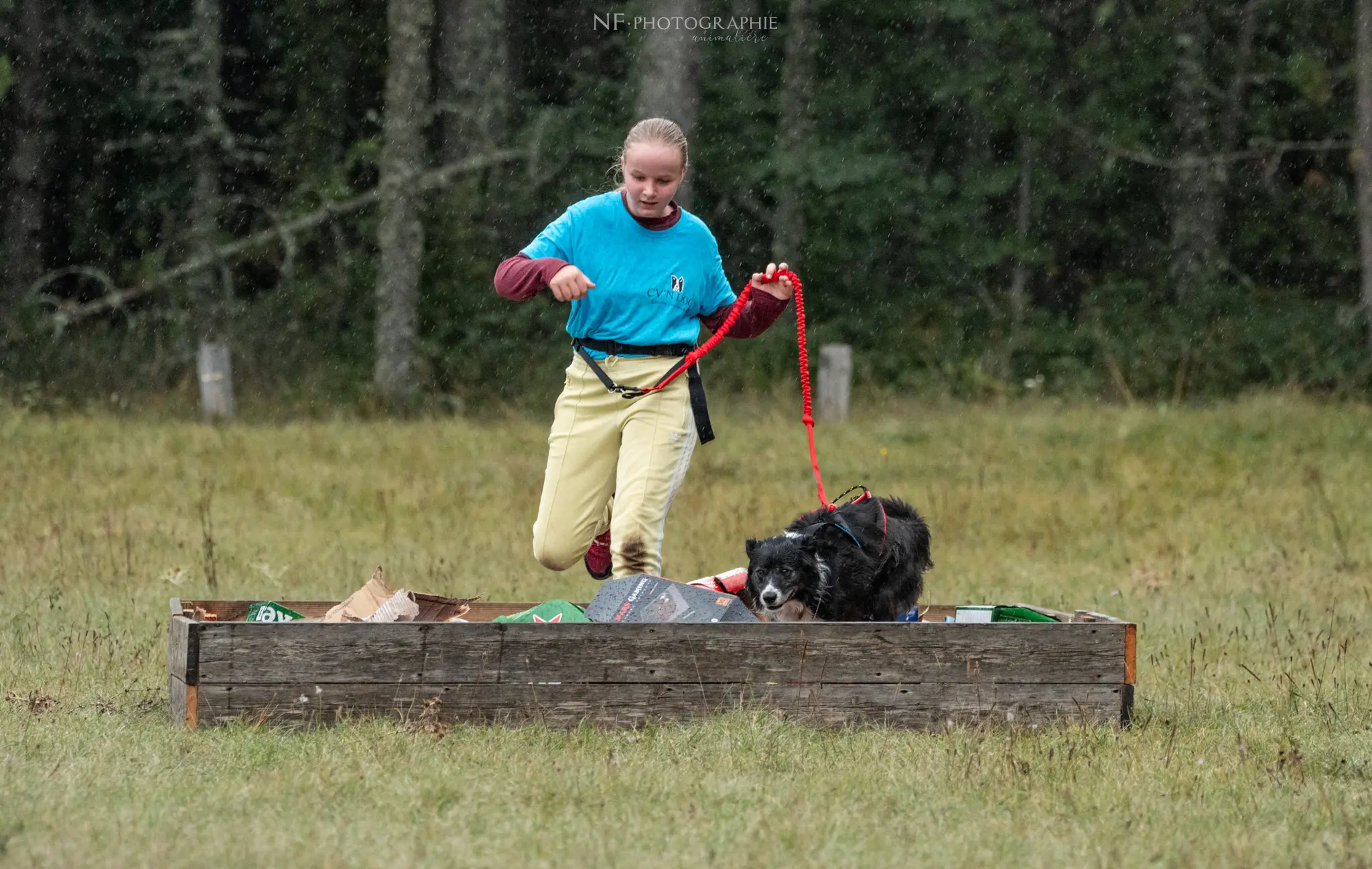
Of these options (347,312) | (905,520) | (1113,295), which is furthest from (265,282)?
(905,520)

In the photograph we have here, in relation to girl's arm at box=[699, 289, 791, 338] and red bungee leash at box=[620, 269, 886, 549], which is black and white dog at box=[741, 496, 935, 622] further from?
girl's arm at box=[699, 289, 791, 338]

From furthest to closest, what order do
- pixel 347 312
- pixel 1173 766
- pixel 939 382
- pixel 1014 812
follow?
pixel 347 312 → pixel 939 382 → pixel 1173 766 → pixel 1014 812

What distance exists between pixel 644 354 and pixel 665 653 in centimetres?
146

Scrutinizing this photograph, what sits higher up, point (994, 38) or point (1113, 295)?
point (994, 38)

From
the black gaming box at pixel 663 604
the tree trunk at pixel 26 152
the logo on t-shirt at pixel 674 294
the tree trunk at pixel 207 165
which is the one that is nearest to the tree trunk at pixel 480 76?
the tree trunk at pixel 207 165

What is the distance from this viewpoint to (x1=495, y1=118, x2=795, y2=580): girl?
21.9ft

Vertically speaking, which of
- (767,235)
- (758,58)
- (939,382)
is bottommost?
(939,382)

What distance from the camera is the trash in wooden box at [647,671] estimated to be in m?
5.69

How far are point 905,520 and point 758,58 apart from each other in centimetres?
2217

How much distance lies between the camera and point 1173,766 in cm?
542

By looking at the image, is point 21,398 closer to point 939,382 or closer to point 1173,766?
point 939,382

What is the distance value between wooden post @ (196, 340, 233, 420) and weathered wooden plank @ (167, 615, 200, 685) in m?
13.7

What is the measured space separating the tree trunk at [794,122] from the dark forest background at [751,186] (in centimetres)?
6

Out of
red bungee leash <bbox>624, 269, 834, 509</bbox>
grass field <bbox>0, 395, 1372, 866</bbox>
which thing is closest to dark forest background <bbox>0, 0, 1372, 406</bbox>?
grass field <bbox>0, 395, 1372, 866</bbox>
